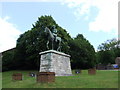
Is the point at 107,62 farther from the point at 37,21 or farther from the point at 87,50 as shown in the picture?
the point at 37,21

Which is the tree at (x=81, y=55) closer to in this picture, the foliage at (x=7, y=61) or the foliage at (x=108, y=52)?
the foliage at (x=108, y=52)

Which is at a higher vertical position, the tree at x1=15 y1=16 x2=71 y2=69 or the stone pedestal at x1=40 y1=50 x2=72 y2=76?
the tree at x1=15 y1=16 x2=71 y2=69

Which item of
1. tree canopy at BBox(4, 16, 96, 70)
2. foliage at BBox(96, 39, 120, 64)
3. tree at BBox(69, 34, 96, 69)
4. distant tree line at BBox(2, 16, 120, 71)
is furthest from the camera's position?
foliage at BBox(96, 39, 120, 64)

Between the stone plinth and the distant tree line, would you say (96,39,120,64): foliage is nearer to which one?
the distant tree line

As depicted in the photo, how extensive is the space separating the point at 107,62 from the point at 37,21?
22.1m

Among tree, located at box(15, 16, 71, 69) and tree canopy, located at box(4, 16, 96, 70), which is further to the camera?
tree canopy, located at box(4, 16, 96, 70)

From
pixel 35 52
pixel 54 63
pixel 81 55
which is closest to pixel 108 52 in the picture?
pixel 81 55

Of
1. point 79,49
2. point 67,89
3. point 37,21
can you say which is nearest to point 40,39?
point 37,21

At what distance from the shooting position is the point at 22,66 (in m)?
38.5

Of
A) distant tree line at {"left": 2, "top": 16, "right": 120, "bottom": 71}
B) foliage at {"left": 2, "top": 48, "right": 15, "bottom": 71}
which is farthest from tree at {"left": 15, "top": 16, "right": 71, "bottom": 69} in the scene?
foliage at {"left": 2, "top": 48, "right": 15, "bottom": 71}

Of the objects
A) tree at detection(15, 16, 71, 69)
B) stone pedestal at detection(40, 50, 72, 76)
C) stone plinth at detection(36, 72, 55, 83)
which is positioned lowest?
stone plinth at detection(36, 72, 55, 83)

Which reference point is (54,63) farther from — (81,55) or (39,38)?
(81,55)

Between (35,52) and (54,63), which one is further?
(35,52)

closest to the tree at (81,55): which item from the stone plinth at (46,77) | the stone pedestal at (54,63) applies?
the stone pedestal at (54,63)
